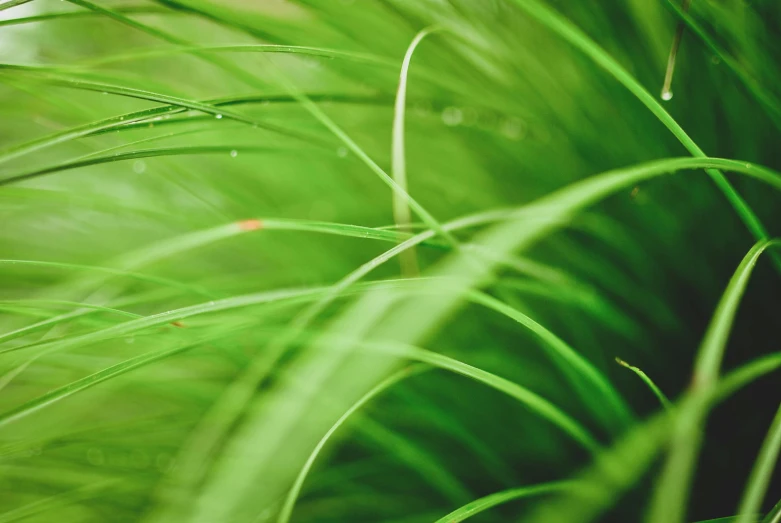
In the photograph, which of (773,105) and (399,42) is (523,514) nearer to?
(773,105)

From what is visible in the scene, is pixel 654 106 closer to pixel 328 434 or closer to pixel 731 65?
pixel 731 65

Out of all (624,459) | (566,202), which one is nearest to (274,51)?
(566,202)

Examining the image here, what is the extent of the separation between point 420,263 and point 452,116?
0.17 meters

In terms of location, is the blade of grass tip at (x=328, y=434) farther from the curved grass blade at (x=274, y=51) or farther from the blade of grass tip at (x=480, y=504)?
the curved grass blade at (x=274, y=51)

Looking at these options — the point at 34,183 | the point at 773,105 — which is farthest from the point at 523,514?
the point at 34,183

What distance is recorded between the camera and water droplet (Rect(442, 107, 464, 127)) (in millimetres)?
575

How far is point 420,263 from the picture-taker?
0.67 m

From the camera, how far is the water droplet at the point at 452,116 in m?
0.57

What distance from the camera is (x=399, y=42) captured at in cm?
63

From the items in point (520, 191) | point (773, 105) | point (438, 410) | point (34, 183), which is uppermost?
point (34, 183)

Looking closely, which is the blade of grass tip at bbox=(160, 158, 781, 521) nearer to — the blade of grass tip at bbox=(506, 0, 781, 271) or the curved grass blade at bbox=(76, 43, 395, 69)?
the blade of grass tip at bbox=(506, 0, 781, 271)

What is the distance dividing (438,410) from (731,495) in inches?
9.5

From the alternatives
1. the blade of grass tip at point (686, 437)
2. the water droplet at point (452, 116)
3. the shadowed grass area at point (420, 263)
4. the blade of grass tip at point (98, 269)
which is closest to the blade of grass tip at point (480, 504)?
the shadowed grass area at point (420, 263)

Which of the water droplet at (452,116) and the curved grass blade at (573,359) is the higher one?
the water droplet at (452,116)
